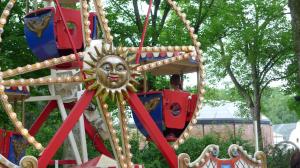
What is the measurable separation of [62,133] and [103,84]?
2.95 ft

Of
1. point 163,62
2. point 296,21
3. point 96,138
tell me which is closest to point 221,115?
point 296,21

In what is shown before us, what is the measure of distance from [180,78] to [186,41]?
728cm

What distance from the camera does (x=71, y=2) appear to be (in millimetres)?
10750

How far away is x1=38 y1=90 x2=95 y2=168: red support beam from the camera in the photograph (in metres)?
7.78

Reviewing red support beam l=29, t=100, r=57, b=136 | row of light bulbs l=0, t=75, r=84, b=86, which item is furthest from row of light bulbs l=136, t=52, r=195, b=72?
red support beam l=29, t=100, r=57, b=136

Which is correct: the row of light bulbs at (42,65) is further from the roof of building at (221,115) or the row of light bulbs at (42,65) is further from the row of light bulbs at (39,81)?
the roof of building at (221,115)

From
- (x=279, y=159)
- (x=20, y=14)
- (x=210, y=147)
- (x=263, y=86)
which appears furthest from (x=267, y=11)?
(x=210, y=147)

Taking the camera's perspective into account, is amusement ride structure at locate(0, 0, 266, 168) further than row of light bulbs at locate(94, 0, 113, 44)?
No

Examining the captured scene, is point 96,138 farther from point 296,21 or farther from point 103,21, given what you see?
point 296,21

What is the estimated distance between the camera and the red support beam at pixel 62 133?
25.5 ft

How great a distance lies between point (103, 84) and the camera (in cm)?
829

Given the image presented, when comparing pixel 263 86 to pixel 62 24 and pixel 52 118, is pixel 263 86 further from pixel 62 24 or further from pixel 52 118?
pixel 62 24

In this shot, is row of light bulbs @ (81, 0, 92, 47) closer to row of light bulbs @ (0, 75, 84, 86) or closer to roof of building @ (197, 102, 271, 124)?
row of light bulbs @ (0, 75, 84, 86)

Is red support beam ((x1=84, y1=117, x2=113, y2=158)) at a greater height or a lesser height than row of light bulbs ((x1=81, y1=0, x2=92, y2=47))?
lesser
